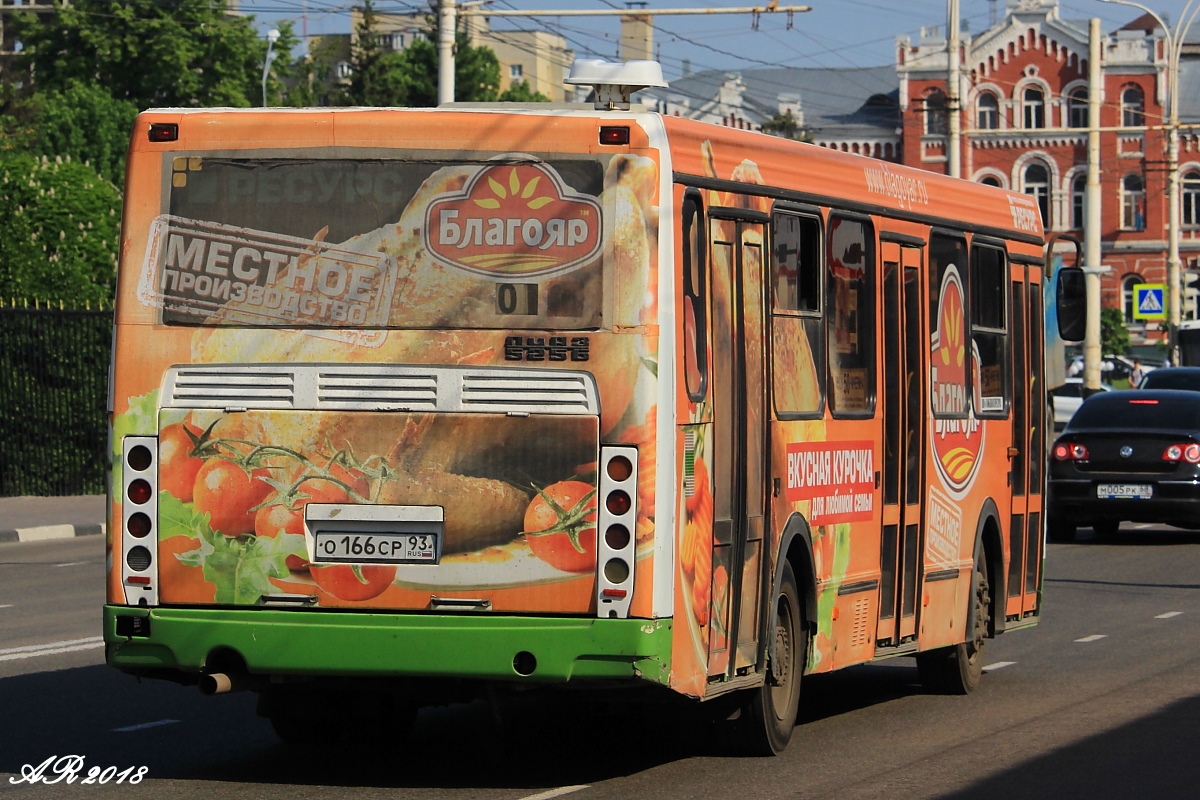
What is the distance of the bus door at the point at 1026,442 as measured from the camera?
12.7m

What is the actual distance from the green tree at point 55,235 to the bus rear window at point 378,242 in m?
23.2

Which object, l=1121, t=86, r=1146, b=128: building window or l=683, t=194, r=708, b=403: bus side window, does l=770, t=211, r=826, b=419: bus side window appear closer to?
l=683, t=194, r=708, b=403: bus side window

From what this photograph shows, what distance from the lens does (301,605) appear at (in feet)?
26.4

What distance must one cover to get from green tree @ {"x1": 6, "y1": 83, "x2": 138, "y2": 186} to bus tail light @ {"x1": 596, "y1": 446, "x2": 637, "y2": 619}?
2524 inches

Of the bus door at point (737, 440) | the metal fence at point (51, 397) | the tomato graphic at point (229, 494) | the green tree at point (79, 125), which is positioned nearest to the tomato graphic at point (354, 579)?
the tomato graphic at point (229, 494)

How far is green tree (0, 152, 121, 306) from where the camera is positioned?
31.9 meters

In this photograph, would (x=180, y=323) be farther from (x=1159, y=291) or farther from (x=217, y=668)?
(x=1159, y=291)

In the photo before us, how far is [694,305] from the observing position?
8227 mm

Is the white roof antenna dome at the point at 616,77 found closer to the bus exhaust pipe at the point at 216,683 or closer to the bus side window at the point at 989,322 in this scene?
the bus exhaust pipe at the point at 216,683

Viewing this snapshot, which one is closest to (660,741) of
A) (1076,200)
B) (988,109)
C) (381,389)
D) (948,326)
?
(381,389)

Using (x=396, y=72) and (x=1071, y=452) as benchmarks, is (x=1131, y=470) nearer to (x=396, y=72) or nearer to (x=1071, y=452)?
(x=1071, y=452)

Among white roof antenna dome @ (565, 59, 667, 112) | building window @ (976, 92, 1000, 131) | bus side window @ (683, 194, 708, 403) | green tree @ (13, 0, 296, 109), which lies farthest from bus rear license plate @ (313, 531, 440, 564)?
building window @ (976, 92, 1000, 131)

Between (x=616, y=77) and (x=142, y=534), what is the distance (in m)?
2.67

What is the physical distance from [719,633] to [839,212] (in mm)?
2387
